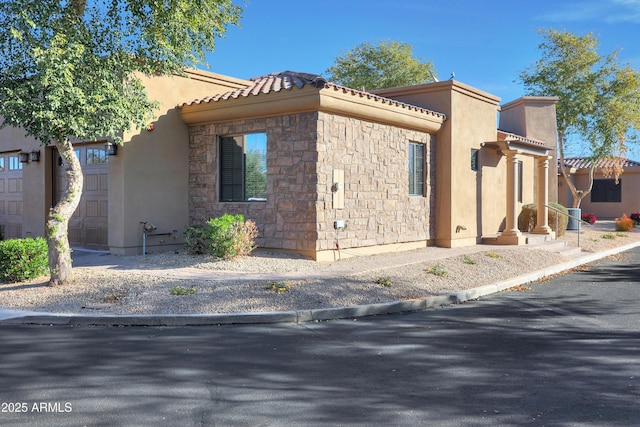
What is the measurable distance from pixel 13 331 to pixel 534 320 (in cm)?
688

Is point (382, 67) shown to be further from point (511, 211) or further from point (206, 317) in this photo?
point (206, 317)

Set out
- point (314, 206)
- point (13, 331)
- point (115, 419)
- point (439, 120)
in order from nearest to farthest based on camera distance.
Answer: point (115, 419), point (13, 331), point (314, 206), point (439, 120)

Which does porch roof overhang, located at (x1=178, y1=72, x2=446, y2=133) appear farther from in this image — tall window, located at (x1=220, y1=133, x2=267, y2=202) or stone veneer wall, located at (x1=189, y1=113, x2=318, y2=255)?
tall window, located at (x1=220, y1=133, x2=267, y2=202)

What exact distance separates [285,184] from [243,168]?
144 centimetres

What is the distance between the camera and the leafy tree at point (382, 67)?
3494 cm

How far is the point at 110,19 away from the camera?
9672 mm

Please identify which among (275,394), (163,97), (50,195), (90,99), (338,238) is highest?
(163,97)

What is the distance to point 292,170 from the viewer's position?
12.2 meters

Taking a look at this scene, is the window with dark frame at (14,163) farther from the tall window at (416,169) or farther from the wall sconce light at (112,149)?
the tall window at (416,169)

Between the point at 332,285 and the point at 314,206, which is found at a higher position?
the point at 314,206

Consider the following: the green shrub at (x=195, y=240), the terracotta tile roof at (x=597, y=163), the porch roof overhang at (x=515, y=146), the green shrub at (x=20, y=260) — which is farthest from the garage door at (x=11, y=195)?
the terracotta tile roof at (x=597, y=163)

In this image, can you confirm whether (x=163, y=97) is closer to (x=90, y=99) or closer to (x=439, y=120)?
(x=90, y=99)

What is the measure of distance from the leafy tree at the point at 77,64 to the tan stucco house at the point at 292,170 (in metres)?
2.80

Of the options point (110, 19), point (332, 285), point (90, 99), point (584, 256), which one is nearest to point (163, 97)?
point (110, 19)
